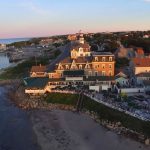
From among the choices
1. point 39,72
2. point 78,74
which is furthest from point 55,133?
point 39,72

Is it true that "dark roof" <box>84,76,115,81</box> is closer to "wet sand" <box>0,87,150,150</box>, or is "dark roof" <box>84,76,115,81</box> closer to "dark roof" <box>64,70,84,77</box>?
"dark roof" <box>64,70,84,77</box>

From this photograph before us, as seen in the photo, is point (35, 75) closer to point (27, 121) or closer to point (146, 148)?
point (27, 121)

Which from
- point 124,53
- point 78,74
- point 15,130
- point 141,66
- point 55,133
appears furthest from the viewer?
point 124,53

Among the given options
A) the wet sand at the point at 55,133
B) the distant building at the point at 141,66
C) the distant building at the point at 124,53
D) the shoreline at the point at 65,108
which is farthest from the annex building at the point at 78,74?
the distant building at the point at 124,53

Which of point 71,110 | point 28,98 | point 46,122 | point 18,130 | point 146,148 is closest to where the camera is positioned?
point 146,148

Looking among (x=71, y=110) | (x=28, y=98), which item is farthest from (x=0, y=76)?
(x=71, y=110)

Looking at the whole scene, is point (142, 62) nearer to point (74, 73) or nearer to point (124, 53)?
point (74, 73)

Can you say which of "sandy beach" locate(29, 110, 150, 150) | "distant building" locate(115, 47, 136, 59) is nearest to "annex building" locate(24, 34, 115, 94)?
"sandy beach" locate(29, 110, 150, 150)
